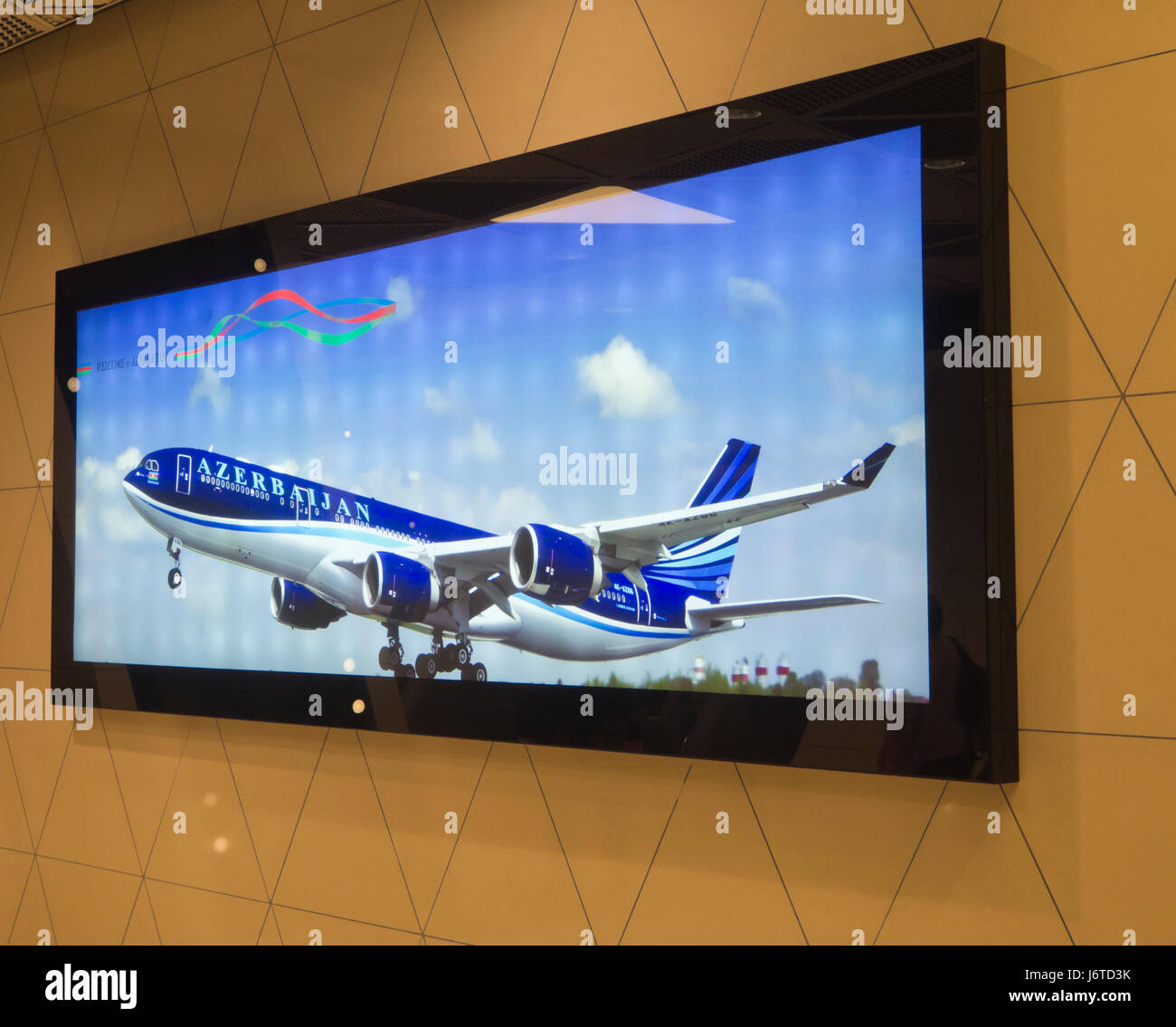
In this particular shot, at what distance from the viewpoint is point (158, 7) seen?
2.76m

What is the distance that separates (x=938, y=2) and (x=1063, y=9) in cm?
20

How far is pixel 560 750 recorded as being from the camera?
1.96 m

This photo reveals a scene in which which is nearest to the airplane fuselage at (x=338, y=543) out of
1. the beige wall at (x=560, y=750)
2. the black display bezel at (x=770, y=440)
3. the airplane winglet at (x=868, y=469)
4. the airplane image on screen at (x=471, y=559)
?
the airplane image on screen at (x=471, y=559)

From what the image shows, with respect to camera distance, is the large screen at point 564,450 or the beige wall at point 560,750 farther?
the large screen at point 564,450

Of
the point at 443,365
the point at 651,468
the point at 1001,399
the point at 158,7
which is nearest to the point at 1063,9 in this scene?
the point at 1001,399

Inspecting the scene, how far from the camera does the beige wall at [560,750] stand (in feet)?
4.74

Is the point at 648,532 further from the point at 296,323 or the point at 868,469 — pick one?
the point at 296,323

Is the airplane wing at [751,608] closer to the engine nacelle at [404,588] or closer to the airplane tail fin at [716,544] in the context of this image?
the airplane tail fin at [716,544]

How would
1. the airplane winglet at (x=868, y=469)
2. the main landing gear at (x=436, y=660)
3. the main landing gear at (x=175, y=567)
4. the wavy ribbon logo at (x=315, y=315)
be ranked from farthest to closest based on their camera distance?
the main landing gear at (x=175, y=567) < the wavy ribbon logo at (x=315, y=315) < the main landing gear at (x=436, y=660) < the airplane winglet at (x=868, y=469)

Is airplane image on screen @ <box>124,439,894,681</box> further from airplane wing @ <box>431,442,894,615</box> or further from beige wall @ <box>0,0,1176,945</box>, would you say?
beige wall @ <box>0,0,1176,945</box>

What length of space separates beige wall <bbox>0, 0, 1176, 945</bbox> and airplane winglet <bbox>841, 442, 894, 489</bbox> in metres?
0.19

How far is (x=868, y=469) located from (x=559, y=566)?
58cm
